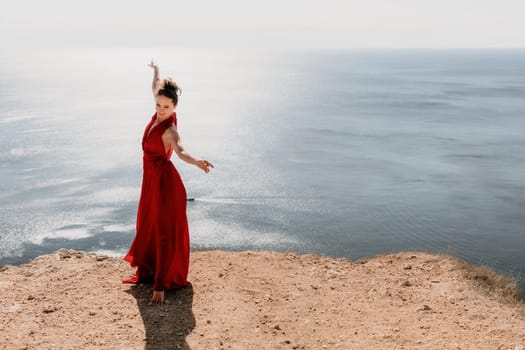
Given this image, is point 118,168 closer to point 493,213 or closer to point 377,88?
point 493,213

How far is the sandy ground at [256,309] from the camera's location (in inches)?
245

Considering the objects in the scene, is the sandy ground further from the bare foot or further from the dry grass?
the dry grass

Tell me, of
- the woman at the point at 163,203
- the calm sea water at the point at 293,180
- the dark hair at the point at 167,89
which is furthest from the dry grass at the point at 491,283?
the calm sea water at the point at 293,180

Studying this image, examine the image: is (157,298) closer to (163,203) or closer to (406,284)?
(163,203)

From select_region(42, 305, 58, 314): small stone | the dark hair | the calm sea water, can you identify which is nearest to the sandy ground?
select_region(42, 305, 58, 314): small stone

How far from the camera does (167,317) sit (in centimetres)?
664

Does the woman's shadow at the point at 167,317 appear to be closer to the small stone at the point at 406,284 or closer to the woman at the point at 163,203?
the woman at the point at 163,203

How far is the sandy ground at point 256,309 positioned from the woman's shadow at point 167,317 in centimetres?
1

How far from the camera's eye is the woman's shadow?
20.0 feet

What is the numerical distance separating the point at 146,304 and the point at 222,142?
157 feet

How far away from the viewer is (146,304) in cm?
701

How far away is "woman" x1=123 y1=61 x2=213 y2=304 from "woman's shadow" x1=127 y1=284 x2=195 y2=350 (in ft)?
0.53

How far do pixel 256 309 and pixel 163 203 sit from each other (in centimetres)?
207

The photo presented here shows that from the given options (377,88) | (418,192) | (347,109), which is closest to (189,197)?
(418,192)
